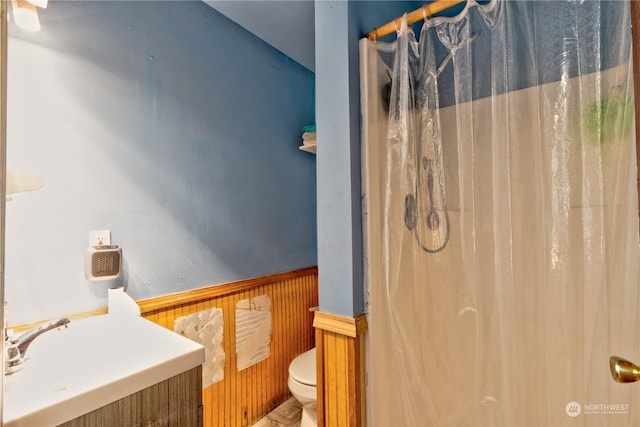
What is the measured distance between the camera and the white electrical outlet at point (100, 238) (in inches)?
48.3

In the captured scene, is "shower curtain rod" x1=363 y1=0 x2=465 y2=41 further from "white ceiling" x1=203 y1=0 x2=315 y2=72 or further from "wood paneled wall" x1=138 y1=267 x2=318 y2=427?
"wood paneled wall" x1=138 y1=267 x2=318 y2=427

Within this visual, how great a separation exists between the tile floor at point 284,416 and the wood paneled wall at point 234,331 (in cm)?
3

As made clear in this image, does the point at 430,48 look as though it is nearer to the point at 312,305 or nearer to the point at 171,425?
the point at 171,425

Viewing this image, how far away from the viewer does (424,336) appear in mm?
1239

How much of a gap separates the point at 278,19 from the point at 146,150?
3.32 feet

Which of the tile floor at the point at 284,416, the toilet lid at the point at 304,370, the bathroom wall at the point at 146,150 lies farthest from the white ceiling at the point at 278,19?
the tile floor at the point at 284,416

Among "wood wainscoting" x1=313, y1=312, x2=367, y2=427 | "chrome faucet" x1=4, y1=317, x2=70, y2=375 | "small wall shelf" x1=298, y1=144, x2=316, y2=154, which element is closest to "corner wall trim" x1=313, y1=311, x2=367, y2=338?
"wood wainscoting" x1=313, y1=312, x2=367, y2=427

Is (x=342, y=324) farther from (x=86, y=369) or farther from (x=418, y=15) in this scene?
(x=418, y=15)

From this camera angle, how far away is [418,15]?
→ 3.69 feet

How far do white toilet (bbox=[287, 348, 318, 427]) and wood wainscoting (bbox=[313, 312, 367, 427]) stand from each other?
322 mm

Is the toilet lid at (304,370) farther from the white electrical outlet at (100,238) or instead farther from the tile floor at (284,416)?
the white electrical outlet at (100,238)

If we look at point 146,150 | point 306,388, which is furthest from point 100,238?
point 306,388

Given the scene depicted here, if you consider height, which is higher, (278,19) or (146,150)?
(278,19)

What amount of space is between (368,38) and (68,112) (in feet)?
3.92
